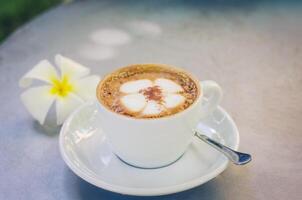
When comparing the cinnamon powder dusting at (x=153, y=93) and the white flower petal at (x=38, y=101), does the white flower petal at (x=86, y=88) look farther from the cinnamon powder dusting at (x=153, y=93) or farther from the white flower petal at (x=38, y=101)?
the cinnamon powder dusting at (x=153, y=93)

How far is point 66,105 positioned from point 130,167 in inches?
7.1

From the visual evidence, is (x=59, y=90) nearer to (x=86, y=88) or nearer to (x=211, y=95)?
(x=86, y=88)

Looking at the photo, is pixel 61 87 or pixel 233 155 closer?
pixel 233 155

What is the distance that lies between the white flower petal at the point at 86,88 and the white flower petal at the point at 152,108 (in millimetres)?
175

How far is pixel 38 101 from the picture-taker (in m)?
0.77

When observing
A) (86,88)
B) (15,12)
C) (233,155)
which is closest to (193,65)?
(86,88)

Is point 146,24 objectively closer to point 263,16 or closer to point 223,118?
point 263,16

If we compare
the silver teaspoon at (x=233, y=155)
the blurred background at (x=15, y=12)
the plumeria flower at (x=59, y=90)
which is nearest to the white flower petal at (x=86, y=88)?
the plumeria flower at (x=59, y=90)

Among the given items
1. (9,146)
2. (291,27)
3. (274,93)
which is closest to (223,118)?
(274,93)

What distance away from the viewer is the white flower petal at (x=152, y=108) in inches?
24.3

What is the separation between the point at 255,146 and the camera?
709mm

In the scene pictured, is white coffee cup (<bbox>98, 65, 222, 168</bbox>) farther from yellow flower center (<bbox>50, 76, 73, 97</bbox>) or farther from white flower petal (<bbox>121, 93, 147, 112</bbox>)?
yellow flower center (<bbox>50, 76, 73, 97</bbox>)

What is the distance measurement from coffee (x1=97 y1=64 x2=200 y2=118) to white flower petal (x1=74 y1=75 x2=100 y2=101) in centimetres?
11

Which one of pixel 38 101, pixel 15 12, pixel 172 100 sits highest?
pixel 172 100
